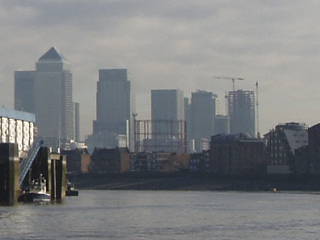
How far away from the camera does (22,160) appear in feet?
567

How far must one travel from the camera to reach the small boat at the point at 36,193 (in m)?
164

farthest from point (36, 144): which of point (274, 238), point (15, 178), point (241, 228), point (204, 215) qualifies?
point (274, 238)

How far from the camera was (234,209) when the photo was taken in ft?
492

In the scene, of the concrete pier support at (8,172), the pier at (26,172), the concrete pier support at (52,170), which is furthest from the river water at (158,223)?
the concrete pier support at (52,170)

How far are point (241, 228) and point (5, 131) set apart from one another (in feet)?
234

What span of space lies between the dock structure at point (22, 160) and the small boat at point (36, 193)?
1.69 metres

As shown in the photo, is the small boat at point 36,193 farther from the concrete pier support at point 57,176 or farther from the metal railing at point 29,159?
the concrete pier support at point 57,176

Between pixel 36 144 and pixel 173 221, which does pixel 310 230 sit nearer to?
pixel 173 221

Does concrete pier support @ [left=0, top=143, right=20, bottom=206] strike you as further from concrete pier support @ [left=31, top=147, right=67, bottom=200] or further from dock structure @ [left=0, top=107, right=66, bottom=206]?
concrete pier support @ [left=31, top=147, right=67, bottom=200]

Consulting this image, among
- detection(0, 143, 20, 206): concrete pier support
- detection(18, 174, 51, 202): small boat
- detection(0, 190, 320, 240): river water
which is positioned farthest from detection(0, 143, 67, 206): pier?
detection(0, 190, 320, 240): river water

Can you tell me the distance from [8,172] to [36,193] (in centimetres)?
1770

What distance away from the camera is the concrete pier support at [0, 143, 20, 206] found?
486ft

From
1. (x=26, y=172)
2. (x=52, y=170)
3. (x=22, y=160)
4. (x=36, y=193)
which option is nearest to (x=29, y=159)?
(x=22, y=160)

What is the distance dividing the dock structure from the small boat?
169 centimetres
